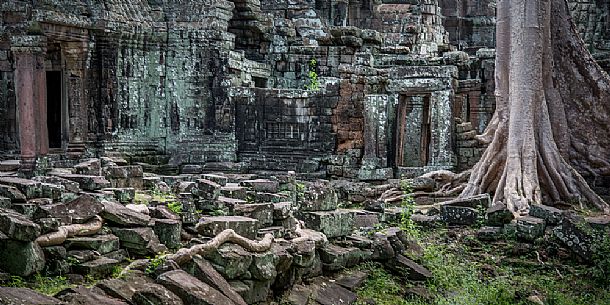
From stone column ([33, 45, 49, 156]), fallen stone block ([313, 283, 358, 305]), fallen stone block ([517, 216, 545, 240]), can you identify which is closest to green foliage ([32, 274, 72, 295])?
fallen stone block ([313, 283, 358, 305])

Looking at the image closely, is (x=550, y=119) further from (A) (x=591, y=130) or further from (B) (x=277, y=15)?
(B) (x=277, y=15)

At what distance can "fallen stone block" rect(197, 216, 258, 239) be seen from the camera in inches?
248

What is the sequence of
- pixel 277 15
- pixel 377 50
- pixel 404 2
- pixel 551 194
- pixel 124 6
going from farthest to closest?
pixel 404 2 < pixel 277 15 < pixel 377 50 < pixel 124 6 < pixel 551 194

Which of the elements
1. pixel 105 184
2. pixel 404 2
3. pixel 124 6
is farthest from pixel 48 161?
pixel 404 2

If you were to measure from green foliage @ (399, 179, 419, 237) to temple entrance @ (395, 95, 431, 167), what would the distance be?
194 centimetres

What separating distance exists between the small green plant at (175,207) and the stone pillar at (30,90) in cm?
682

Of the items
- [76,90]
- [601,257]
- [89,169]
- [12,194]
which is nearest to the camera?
[12,194]

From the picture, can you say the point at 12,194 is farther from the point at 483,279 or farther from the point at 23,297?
the point at 483,279

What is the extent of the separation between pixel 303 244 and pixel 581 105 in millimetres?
6824

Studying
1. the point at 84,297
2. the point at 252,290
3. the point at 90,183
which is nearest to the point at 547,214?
the point at 252,290

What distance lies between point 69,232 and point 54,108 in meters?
11.9

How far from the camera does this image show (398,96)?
45.9 feet

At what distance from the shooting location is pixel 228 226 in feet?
20.9

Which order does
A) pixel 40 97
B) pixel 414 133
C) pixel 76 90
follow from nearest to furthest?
1. pixel 40 97
2. pixel 414 133
3. pixel 76 90
